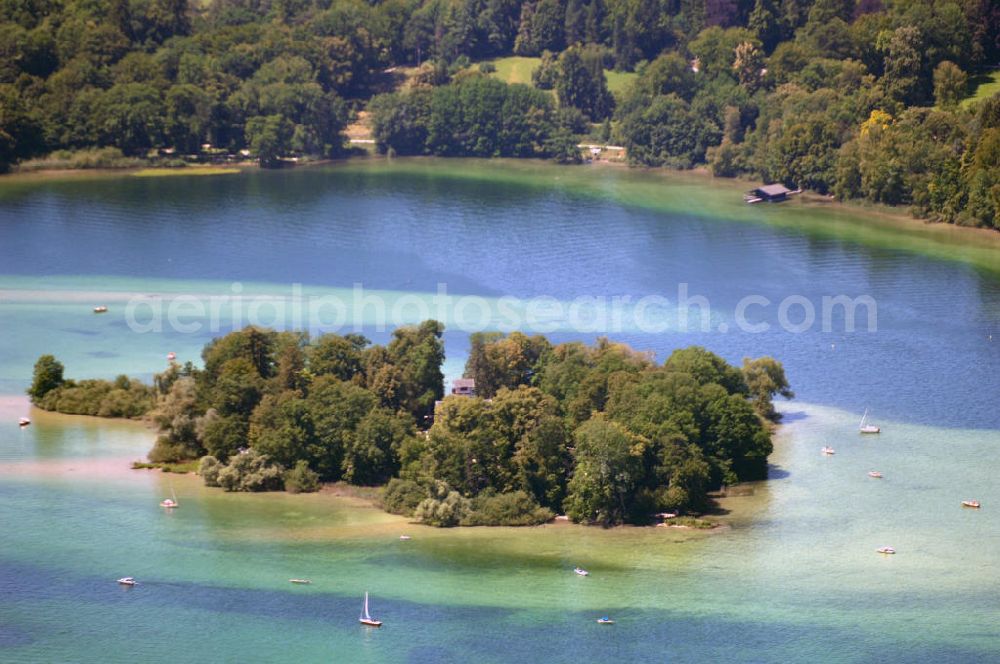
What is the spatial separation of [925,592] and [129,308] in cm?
4444

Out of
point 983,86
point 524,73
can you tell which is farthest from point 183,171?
point 983,86

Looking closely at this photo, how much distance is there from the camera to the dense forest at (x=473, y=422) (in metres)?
52.2

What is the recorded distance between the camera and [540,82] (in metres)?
136

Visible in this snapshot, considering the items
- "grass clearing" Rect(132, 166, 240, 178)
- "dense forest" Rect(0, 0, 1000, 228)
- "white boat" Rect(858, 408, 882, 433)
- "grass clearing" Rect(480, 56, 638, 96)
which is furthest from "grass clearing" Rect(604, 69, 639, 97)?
"white boat" Rect(858, 408, 882, 433)

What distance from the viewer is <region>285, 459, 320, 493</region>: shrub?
179ft

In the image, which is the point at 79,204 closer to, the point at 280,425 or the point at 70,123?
the point at 70,123

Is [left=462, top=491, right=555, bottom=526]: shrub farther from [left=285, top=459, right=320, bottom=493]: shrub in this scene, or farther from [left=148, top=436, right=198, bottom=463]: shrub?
[left=148, top=436, right=198, bottom=463]: shrub

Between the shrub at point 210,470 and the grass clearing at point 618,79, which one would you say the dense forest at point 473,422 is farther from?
the grass clearing at point 618,79

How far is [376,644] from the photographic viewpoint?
43.8 meters

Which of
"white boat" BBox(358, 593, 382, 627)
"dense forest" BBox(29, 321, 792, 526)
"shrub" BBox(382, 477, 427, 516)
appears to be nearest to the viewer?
"white boat" BBox(358, 593, 382, 627)

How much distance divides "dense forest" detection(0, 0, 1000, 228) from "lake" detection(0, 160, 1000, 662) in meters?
8.20

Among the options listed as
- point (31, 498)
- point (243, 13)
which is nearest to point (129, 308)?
point (31, 498)

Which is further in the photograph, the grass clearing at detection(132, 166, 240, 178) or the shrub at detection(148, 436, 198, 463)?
the grass clearing at detection(132, 166, 240, 178)

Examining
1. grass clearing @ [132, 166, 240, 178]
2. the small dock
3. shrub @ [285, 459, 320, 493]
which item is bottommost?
shrub @ [285, 459, 320, 493]
